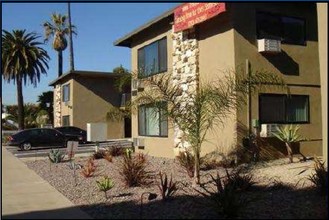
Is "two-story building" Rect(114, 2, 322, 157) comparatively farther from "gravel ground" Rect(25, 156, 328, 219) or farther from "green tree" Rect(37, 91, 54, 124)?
"green tree" Rect(37, 91, 54, 124)

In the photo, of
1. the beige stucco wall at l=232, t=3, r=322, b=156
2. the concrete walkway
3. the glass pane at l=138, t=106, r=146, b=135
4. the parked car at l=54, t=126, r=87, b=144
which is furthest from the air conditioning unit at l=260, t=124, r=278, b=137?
the parked car at l=54, t=126, r=87, b=144

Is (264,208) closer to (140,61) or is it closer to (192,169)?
(192,169)

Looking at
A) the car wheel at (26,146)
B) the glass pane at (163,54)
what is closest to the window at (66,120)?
the car wheel at (26,146)

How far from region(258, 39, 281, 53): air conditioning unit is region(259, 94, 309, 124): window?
1391mm

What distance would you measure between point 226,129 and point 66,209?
728 centimetres

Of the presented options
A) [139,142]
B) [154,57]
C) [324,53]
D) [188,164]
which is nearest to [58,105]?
[139,142]

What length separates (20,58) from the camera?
43.0 meters

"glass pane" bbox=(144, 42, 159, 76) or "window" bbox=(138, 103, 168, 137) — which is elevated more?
"glass pane" bbox=(144, 42, 159, 76)

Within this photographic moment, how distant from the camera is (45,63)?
4544 cm

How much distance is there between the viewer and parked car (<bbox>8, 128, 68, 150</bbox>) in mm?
28172

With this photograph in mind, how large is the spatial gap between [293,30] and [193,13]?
3343 millimetres

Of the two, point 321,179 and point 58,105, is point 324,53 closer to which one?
point 321,179

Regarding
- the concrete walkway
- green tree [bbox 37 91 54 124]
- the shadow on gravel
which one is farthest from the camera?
green tree [bbox 37 91 54 124]

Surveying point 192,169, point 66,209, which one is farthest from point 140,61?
point 66,209
